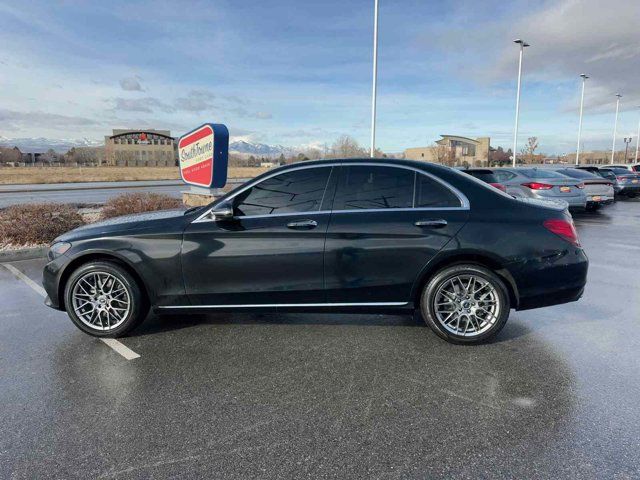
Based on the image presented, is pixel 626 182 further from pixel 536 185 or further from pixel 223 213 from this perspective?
pixel 223 213

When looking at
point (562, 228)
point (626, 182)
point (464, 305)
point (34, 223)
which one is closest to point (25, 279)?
point (34, 223)

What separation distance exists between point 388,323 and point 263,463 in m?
2.43

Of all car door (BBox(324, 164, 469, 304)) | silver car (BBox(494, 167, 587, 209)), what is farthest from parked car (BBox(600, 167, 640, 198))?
car door (BBox(324, 164, 469, 304))

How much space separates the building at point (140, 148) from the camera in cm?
10731

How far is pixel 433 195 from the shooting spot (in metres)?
4.10

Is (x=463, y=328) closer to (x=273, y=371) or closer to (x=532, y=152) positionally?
(x=273, y=371)

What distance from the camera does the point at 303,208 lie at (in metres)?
4.13

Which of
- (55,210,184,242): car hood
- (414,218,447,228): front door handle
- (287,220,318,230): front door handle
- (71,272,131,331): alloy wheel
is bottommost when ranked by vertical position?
(71,272,131,331): alloy wheel

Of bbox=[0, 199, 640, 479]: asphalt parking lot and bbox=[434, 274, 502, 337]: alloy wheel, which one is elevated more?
bbox=[434, 274, 502, 337]: alloy wheel

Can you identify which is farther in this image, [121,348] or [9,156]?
[9,156]

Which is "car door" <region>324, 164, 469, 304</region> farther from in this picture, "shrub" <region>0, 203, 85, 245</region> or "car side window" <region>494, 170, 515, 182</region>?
"car side window" <region>494, 170, 515, 182</region>

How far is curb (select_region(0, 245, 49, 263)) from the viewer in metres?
7.79

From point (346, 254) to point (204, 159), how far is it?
7.15 m

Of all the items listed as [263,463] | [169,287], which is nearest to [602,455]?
[263,463]
